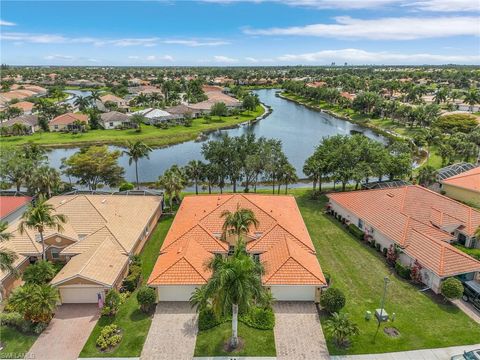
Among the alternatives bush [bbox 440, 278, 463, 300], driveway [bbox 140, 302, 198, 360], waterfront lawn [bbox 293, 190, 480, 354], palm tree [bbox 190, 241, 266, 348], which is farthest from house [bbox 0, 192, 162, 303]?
bush [bbox 440, 278, 463, 300]

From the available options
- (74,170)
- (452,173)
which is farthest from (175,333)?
(452,173)

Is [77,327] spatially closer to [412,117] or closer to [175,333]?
[175,333]

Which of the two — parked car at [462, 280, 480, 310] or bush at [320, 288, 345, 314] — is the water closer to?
parked car at [462, 280, 480, 310]

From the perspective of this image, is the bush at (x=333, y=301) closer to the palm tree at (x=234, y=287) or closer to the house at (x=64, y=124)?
the palm tree at (x=234, y=287)

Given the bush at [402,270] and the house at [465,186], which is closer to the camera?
the bush at [402,270]

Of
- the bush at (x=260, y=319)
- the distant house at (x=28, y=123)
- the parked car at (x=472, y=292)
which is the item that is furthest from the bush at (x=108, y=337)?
the distant house at (x=28, y=123)

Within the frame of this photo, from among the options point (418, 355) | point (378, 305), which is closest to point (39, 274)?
point (378, 305)

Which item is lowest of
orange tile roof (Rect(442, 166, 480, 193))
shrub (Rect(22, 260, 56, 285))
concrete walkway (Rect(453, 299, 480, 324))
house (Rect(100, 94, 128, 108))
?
concrete walkway (Rect(453, 299, 480, 324))
